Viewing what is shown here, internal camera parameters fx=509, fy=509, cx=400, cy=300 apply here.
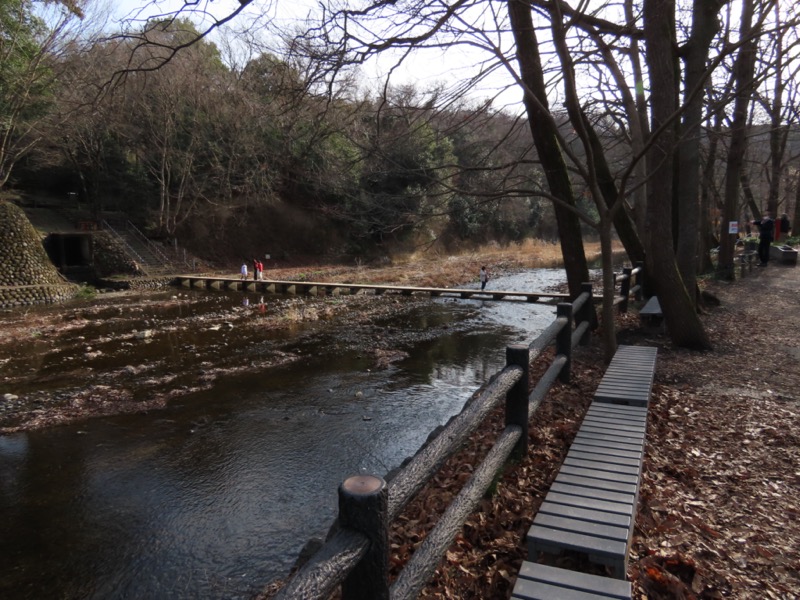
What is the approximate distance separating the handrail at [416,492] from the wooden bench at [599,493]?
1.37 feet

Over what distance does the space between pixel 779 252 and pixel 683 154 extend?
45.8 ft

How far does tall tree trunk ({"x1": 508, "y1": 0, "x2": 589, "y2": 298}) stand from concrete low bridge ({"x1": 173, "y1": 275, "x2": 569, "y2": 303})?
30.0 feet

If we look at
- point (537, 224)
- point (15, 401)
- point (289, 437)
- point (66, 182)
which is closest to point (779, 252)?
point (289, 437)

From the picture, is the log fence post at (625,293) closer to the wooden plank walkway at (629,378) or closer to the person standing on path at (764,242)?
the wooden plank walkway at (629,378)

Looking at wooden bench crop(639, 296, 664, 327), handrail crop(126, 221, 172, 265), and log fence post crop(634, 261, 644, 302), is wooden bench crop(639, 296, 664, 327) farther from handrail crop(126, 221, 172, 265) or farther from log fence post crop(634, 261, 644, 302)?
handrail crop(126, 221, 172, 265)

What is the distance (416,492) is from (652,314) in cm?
734

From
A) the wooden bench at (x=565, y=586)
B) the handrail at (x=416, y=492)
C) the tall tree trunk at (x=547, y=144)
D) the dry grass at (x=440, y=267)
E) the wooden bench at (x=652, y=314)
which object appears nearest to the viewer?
the handrail at (x=416, y=492)

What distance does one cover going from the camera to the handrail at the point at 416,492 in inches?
67.7

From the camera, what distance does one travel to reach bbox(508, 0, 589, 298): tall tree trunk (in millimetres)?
7406

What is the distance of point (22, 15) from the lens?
1986cm

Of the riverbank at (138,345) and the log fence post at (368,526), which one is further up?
the log fence post at (368,526)

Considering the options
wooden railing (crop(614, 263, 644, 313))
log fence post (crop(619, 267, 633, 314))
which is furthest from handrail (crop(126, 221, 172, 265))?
log fence post (crop(619, 267, 633, 314))

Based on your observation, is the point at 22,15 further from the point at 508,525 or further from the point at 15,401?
the point at 508,525

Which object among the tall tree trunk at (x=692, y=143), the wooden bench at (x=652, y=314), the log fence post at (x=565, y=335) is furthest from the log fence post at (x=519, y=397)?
the tall tree trunk at (x=692, y=143)
